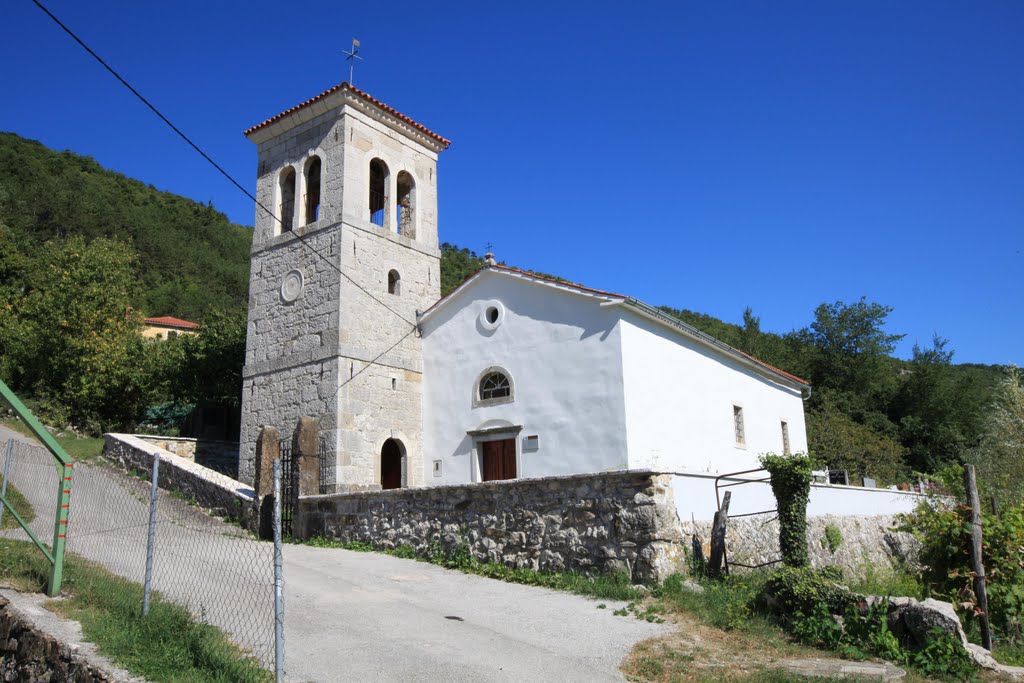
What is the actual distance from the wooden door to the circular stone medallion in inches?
240

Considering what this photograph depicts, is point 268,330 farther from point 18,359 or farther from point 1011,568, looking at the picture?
point 1011,568

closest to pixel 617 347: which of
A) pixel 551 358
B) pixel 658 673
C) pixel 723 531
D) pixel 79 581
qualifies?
pixel 551 358

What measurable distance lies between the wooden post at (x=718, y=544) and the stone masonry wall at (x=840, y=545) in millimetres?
91

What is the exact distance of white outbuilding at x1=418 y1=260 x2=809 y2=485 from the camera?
1585cm

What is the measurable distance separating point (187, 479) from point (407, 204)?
9.17m

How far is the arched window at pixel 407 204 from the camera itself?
66.7 feet

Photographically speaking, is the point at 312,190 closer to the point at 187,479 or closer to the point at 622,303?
the point at 187,479

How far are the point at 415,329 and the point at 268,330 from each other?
3801 mm

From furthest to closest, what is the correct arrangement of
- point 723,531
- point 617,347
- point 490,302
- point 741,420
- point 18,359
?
point 18,359
point 741,420
point 490,302
point 617,347
point 723,531

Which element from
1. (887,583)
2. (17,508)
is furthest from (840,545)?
(17,508)

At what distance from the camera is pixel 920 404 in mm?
42500

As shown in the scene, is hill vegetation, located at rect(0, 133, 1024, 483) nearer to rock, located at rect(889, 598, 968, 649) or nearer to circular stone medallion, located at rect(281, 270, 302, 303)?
circular stone medallion, located at rect(281, 270, 302, 303)

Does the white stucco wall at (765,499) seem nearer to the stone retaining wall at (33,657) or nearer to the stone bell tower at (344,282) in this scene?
the stone retaining wall at (33,657)

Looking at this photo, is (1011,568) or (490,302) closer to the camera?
(1011,568)
